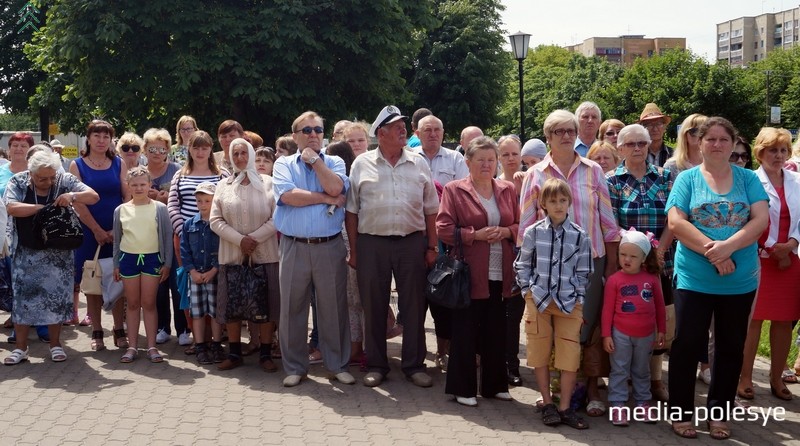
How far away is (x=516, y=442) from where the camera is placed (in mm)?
5445

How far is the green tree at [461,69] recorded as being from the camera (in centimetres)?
4184

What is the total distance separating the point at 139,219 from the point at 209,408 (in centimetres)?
225

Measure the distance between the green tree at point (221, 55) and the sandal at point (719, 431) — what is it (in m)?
17.7

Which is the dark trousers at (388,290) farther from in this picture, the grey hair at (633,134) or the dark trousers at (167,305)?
the dark trousers at (167,305)

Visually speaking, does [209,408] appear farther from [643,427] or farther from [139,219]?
[643,427]

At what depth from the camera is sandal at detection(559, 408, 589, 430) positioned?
571cm

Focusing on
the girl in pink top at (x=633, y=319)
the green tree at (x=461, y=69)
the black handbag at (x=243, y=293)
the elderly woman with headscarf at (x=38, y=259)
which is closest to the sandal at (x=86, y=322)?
the elderly woman with headscarf at (x=38, y=259)

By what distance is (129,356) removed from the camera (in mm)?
7555

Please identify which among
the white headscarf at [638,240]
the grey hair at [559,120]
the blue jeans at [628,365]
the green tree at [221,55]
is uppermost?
the green tree at [221,55]

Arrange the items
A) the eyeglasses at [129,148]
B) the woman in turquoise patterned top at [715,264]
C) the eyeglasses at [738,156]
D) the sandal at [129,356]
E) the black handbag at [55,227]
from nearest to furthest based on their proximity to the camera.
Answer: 1. the woman in turquoise patterned top at [715,264]
2. the eyeglasses at [738,156]
3. the black handbag at [55,227]
4. the sandal at [129,356]
5. the eyeglasses at [129,148]

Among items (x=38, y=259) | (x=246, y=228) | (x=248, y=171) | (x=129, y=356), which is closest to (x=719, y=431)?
(x=246, y=228)

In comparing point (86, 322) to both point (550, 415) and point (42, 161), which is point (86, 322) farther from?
point (550, 415)

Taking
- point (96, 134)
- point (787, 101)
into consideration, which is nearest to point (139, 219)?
point (96, 134)

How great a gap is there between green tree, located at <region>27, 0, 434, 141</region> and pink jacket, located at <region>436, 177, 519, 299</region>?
15993mm
